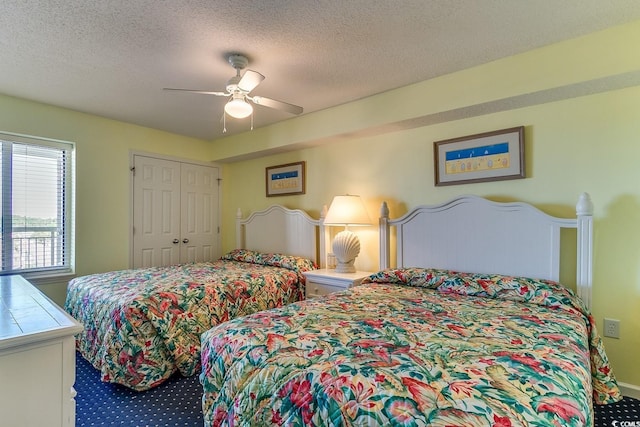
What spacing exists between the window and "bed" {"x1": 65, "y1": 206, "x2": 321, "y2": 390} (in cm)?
67

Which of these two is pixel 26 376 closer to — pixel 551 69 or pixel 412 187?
pixel 412 187

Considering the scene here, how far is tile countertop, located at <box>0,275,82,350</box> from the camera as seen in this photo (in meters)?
1.10

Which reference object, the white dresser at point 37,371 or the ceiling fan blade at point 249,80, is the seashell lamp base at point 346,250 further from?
the white dresser at point 37,371

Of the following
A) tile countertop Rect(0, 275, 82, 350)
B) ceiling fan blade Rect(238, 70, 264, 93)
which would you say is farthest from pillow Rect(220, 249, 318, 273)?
tile countertop Rect(0, 275, 82, 350)

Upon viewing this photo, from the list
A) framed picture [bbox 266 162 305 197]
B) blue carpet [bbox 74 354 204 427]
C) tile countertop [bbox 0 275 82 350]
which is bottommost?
blue carpet [bbox 74 354 204 427]

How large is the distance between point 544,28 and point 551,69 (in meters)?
0.32

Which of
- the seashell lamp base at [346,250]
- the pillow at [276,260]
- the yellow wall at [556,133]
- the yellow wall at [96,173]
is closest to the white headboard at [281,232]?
the pillow at [276,260]

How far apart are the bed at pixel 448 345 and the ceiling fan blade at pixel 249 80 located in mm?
1374

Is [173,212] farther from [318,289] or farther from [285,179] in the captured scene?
[318,289]

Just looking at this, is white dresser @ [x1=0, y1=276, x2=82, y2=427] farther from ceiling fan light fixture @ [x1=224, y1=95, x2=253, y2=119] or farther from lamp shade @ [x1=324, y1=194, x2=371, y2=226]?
lamp shade @ [x1=324, y1=194, x2=371, y2=226]

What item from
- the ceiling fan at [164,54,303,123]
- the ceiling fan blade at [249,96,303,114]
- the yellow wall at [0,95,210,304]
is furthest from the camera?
the yellow wall at [0,95,210,304]

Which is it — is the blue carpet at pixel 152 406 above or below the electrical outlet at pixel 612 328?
below

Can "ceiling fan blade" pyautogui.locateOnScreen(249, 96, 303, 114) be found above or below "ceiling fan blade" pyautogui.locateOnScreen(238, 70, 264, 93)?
below

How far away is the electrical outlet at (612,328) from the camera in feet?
7.29
